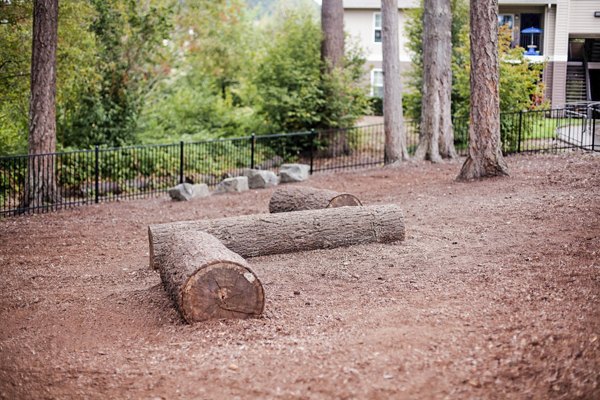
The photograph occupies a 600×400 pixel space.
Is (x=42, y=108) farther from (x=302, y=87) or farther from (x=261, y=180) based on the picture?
(x=302, y=87)

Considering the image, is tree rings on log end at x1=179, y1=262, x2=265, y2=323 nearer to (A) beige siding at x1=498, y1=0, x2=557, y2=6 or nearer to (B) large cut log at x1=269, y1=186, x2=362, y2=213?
(B) large cut log at x1=269, y1=186, x2=362, y2=213

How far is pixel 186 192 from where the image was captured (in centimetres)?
1698

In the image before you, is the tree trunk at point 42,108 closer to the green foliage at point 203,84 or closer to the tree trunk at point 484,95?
the green foliage at point 203,84

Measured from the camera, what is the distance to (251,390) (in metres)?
5.73

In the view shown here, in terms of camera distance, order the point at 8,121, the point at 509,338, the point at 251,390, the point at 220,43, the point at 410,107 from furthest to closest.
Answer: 1. the point at 220,43
2. the point at 410,107
3. the point at 8,121
4. the point at 509,338
5. the point at 251,390

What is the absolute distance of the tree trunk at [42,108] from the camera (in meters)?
15.7

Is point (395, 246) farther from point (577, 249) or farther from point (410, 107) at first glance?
point (410, 107)

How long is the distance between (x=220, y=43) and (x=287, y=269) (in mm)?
22081

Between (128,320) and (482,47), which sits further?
(482,47)

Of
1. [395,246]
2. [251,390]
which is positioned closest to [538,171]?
[395,246]

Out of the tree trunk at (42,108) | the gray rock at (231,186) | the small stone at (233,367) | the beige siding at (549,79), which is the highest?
the beige siding at (549,79)

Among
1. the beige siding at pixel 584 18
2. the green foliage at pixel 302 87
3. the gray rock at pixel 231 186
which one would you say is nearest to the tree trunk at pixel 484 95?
the gray rock at pixel 231 186

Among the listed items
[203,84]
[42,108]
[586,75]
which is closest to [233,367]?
[42,108]

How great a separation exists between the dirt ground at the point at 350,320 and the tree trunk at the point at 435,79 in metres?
7.43
